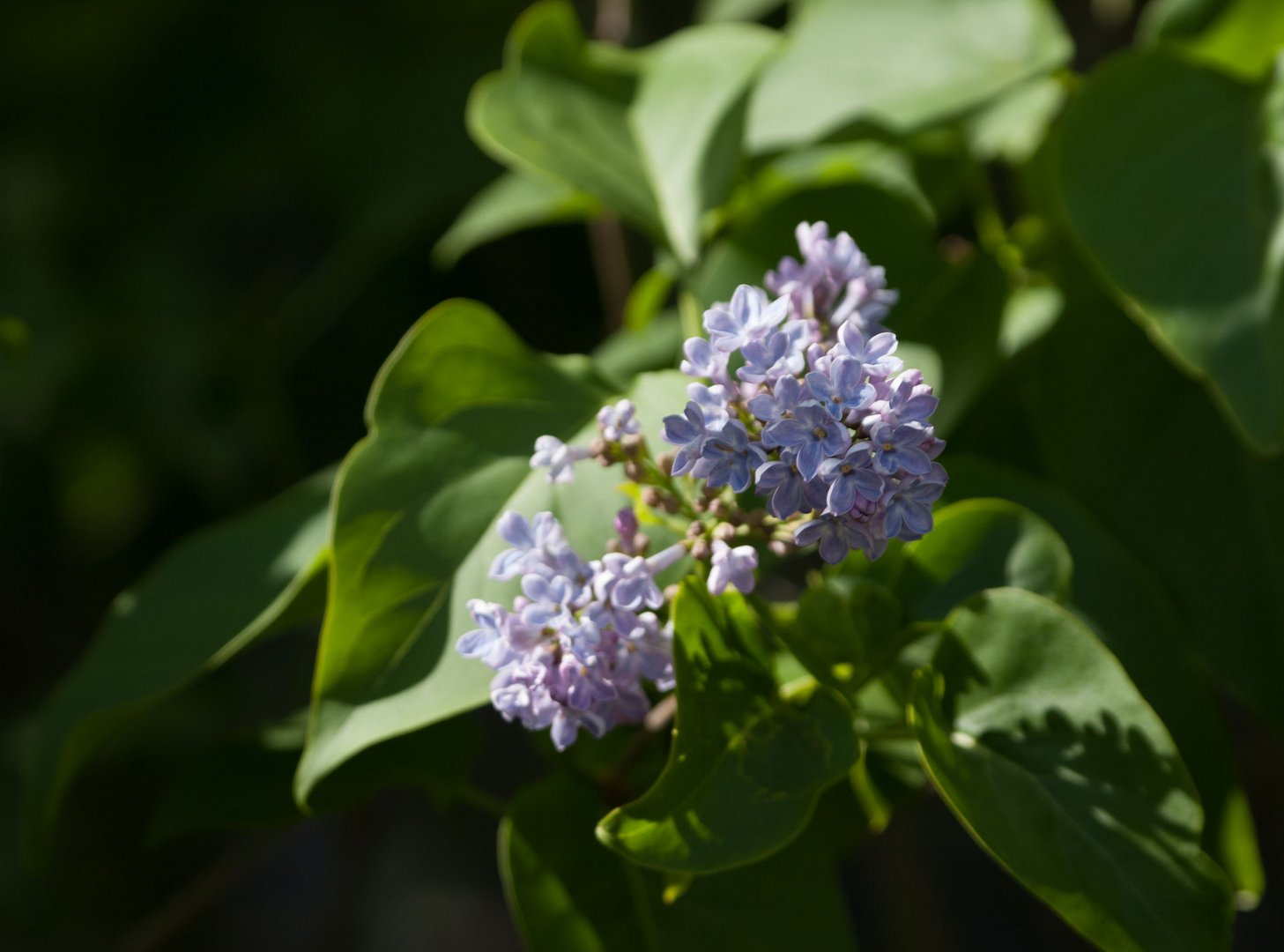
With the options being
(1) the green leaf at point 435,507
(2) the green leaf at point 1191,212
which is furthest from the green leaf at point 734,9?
(1) the green leaf at point 435,507

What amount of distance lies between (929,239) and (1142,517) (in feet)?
0.96

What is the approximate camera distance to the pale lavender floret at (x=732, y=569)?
0.68m

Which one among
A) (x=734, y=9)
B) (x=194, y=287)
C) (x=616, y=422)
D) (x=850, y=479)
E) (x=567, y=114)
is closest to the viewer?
(x=850, y=479)

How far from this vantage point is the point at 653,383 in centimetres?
84

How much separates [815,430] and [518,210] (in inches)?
30.1

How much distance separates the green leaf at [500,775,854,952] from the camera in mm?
832

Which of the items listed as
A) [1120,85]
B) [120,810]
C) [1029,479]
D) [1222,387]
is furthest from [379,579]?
[120,810]

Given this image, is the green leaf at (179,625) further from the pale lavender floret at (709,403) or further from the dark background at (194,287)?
the dark background at (194,287)

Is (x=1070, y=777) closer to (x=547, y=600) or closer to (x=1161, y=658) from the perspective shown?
(x=1161, y=658)

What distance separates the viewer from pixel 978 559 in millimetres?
812

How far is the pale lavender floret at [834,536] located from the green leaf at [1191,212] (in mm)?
352

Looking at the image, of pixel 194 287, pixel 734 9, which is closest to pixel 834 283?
pixel 734 9

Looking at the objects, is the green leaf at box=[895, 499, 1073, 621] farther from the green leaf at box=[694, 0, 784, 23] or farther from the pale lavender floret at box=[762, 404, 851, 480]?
the green leaf at box=[694, 0, 784, 23]

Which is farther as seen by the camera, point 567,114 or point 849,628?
point 567,114
